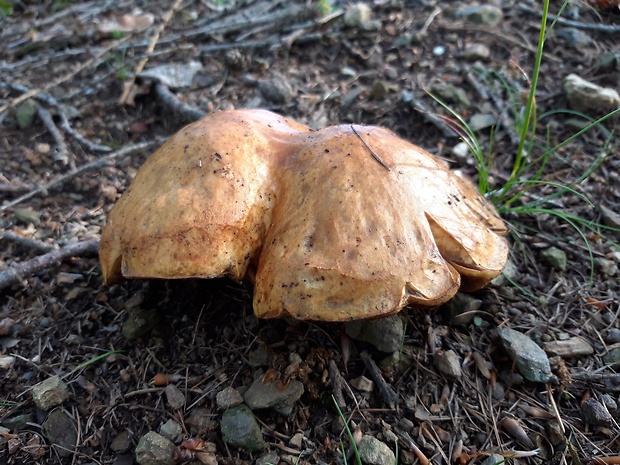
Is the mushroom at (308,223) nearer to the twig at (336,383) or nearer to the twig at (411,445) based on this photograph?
the twig at (336,383)

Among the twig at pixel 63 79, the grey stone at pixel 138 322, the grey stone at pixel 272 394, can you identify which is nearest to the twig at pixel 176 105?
the twig at pixel 63 79

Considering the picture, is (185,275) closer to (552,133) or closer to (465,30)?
(552,133)

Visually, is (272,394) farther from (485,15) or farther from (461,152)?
(485,15)

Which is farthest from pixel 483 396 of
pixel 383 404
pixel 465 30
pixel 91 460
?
pixel 465 30

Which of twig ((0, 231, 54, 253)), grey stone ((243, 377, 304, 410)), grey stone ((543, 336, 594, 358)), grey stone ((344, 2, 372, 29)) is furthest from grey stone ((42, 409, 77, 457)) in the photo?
grey stone ((344, 2, 372, 29))

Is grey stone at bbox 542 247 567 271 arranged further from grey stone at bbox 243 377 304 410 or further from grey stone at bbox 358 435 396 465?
grey stone at bbox 243 377 304 410
